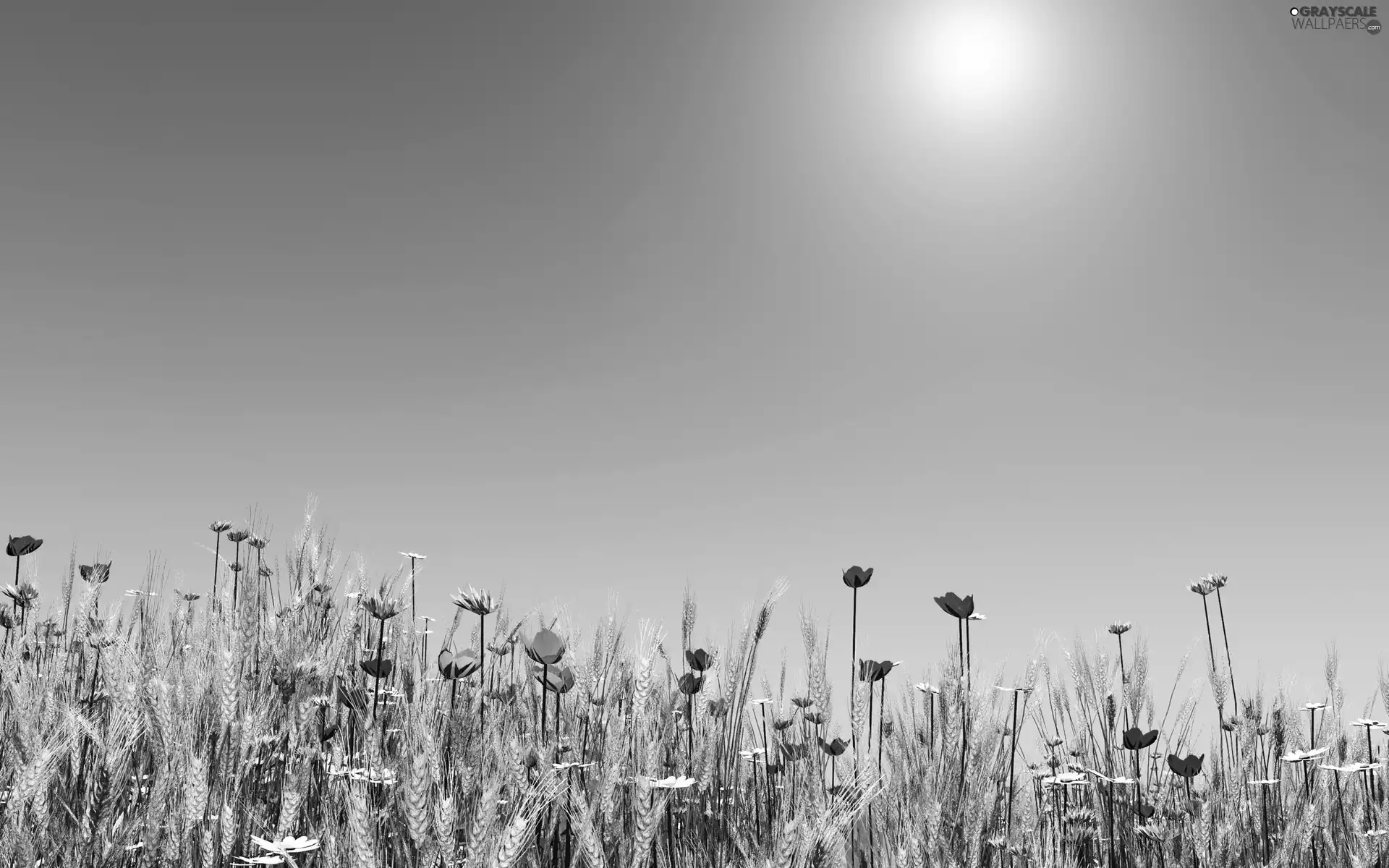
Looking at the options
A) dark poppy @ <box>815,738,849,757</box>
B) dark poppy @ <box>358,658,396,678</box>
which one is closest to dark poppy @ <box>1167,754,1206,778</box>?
dark poppy @ <box>815,738,849,757</box>

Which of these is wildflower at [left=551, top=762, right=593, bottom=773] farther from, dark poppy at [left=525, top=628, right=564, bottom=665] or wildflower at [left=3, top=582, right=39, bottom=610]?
wildflower at [left=3, top=582, right=39, bottom=610]

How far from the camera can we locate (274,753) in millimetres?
2955

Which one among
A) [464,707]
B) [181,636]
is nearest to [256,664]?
[464,707]

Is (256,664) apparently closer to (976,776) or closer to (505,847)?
(505,847)

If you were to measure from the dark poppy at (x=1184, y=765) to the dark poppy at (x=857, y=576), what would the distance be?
1356mm

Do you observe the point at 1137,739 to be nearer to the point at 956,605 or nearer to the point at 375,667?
the point at 956,605

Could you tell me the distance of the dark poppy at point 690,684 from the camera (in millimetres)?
2984

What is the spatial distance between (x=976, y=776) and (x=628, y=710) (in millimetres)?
1606

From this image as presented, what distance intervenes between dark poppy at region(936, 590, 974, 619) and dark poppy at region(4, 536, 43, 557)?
17.1 ft

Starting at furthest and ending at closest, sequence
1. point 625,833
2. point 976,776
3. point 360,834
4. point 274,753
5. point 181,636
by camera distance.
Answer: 1. point 181,636
2. point 274,753
3. point 625,833
4. point 976,776
5. point 360,834

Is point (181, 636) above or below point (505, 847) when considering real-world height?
above

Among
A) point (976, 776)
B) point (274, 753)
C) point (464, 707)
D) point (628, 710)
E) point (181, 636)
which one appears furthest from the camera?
point (181, 636)

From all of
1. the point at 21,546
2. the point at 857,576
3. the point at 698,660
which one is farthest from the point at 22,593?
the point at 857,576

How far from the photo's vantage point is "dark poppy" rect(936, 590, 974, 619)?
3285 mm
